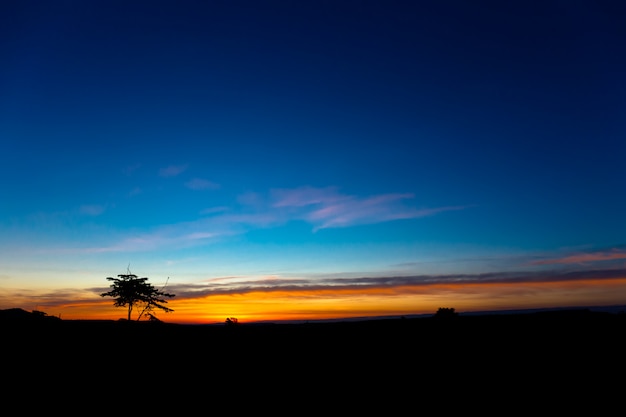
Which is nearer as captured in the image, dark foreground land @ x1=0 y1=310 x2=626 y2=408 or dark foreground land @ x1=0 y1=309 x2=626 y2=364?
dark foreground land @ x1=0 y1=310 x2=626 y2=408

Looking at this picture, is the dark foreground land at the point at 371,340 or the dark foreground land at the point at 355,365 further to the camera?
the dark foreground land at the point at 371,340

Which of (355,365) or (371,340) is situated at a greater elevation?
(371,340)

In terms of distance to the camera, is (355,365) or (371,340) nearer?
(355,365)

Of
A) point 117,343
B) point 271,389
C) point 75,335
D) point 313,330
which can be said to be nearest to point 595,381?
point 271,389

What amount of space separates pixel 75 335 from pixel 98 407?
9.05 metres

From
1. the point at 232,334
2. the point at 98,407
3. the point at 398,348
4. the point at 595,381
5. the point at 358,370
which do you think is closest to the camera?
the point at 98,407

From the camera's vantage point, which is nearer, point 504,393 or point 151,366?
point 504,393

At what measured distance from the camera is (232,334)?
63.8 feet

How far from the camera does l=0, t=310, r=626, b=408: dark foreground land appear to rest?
35.4ft

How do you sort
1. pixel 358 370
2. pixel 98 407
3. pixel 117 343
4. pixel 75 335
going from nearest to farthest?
pixel 98 407
pixel 358 370
pixel 117 343
pixel 75 335

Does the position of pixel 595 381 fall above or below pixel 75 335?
below

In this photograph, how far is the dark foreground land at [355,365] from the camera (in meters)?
10.8

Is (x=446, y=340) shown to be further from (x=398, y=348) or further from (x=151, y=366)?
(x=151, y=366)

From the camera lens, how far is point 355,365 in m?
13.7
